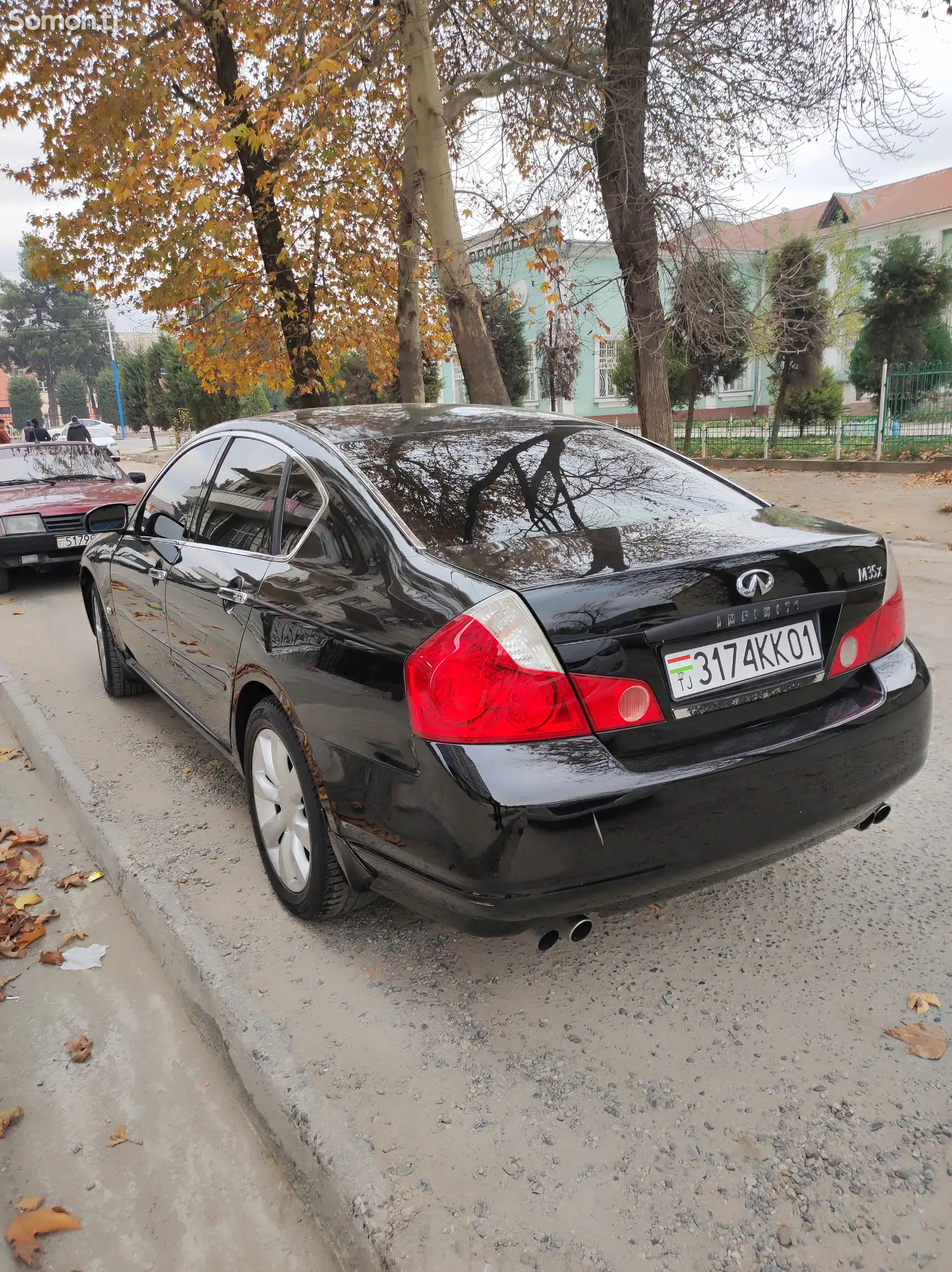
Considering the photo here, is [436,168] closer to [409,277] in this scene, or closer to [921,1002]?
[409,277]

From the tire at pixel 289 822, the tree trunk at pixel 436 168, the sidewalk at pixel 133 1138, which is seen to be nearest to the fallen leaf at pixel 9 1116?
the sidewalk at pixel 133 1138

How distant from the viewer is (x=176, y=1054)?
2578mm

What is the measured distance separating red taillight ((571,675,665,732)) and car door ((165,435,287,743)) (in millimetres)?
1374

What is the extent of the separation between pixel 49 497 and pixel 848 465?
1294 cm

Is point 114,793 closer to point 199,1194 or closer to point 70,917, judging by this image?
point 70,917

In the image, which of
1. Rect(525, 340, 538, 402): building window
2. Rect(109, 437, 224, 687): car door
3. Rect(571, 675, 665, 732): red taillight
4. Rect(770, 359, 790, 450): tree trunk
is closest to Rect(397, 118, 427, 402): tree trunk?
Rect(109, 437, 224, 687): car door

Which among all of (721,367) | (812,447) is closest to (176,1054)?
(812,447)

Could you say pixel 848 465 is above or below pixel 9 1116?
above

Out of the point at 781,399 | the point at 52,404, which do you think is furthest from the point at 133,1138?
the point at 52,404

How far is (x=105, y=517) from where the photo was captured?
5.17 m

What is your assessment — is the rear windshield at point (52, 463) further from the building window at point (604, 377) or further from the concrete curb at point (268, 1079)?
the building window at point (604, 377)

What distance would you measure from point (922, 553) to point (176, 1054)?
868cm

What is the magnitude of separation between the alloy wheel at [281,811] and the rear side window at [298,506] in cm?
62

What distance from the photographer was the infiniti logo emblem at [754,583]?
229 centimetres
